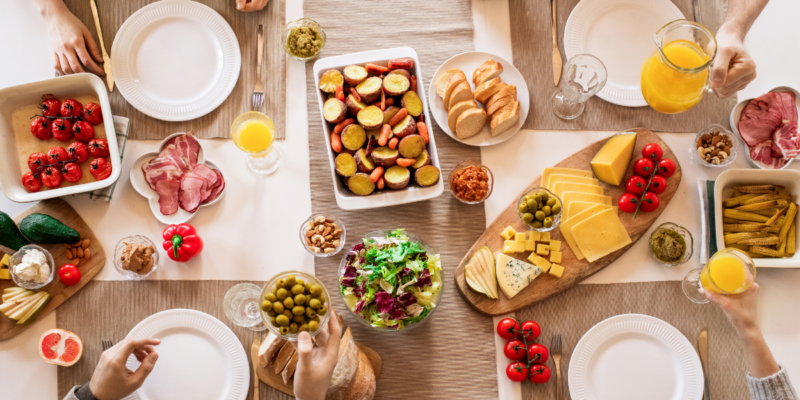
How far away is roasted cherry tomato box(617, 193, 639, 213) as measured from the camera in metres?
2.26

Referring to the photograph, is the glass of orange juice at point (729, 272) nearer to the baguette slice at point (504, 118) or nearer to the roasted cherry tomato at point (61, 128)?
the baguette slice at point (504, 118)

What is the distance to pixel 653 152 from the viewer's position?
2.27 metres

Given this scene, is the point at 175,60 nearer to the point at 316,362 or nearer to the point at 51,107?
the point at 51,107

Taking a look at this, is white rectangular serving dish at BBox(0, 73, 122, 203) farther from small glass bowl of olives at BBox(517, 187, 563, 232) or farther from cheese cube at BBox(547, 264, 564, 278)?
cheese cube at BBox(547, 264, 564, 278)

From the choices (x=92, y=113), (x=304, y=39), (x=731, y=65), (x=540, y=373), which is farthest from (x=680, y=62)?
(x=92, y=113)

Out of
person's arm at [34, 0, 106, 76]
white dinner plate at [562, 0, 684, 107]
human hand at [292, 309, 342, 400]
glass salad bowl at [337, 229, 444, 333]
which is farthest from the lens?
white dinner plate at [562, 0, 684, 107]

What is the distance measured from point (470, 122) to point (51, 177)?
1.83 metres

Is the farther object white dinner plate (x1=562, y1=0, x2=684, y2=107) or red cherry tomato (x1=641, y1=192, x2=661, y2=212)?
white dinner plate (x1=562, y1=0, x2=684, y2=107)

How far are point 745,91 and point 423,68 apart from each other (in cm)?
160

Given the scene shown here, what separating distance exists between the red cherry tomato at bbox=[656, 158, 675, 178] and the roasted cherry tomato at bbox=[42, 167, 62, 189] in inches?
105

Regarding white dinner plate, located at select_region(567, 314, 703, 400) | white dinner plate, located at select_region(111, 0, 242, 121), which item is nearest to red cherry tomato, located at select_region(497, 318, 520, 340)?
white dinner plate, located at select_region(567, 314, 703, 400)

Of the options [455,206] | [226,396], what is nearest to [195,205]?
[226,396]

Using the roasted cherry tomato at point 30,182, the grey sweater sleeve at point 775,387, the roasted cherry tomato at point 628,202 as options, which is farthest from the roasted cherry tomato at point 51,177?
the grey sweater sleeve at point 775,387

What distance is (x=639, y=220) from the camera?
7.51 ft
